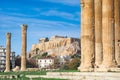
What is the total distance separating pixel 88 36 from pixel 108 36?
4424mm

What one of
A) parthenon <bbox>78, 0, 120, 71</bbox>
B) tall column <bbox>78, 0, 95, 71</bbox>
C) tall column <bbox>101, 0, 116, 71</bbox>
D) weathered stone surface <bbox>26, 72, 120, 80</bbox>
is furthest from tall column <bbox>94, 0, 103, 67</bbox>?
tall column <bbox>101, 0, 116, 71</bbox>

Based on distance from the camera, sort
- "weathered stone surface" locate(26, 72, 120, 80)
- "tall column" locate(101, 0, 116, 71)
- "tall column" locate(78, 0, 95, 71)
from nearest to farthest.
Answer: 1. "weathered stone surface" locate(26, 72, 120, 80)
2. "tall column" locate(101, 0, 116, 71)
3. "tall column" locate(78, 0, 95, 71)

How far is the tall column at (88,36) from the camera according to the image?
35656 mm

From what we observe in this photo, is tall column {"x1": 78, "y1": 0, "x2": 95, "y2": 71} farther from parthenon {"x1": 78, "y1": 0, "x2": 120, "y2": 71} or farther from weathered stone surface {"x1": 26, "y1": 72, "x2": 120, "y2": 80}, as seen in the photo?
weathered stone surface {"x1": 26, "y1": 72, "x2": 120, "y2": 80}

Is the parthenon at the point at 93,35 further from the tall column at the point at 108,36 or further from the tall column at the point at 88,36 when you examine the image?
the tall column at the point at 108,36

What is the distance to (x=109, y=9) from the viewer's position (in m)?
32.2

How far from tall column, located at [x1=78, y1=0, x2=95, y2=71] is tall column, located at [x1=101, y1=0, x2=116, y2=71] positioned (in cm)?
363

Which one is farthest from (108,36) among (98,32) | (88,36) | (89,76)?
(98,32)

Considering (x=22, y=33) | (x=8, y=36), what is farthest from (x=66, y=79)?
(x=8, y=36)

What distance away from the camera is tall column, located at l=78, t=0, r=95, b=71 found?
35656 mm

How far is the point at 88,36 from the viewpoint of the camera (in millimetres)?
36156

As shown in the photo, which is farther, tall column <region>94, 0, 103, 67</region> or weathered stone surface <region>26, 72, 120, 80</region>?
tall column <region>94, 0, 103, 67</region>


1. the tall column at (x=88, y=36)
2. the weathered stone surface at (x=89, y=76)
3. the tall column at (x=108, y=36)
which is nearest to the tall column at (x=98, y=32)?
the tall column at (x=88, y=36)

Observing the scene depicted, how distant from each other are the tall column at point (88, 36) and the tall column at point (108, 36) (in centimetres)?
363
